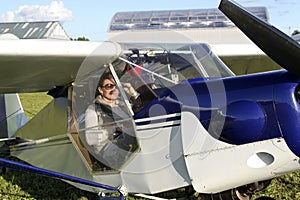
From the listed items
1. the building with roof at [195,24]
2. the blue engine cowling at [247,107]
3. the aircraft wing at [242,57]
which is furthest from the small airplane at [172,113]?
the building with roof at [195,24]

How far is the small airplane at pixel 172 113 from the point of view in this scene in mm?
3045

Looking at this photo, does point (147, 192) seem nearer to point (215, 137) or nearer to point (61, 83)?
point (215, 137)

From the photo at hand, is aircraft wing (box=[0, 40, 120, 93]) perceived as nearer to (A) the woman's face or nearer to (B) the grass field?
(A) the woman's face

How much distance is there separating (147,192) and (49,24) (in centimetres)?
3544

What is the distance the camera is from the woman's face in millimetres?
3562

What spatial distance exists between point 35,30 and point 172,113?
1464 inches

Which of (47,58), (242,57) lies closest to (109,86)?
(47,58)

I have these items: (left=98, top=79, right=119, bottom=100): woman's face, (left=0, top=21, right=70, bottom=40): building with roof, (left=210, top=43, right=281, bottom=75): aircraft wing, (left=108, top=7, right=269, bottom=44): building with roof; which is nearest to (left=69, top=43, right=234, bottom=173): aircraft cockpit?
(left=98, top=79, right=119, bottom=100): woman's face

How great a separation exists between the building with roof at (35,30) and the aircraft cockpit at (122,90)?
3239 cm

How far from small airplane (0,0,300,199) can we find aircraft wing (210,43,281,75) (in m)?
1.29

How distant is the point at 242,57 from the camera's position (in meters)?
5.52

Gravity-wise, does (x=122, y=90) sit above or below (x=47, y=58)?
below

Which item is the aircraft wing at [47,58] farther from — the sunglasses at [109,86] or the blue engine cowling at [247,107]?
the blue engine cowling at [247,107]

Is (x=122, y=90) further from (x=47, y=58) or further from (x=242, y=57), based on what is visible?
(x=242, y=57)
